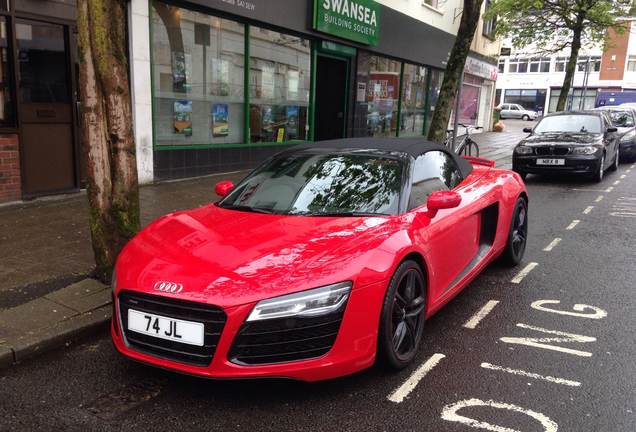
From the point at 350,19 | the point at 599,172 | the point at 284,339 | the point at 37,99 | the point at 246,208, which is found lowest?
the point at 284,339

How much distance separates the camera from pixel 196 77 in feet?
32.2

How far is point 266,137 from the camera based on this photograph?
39.1ft

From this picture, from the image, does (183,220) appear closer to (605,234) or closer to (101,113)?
(101,113)

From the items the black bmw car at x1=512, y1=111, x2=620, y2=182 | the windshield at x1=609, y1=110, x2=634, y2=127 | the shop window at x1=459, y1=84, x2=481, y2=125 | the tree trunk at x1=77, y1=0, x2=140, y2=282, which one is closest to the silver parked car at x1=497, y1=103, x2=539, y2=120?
the shop window at x1=459, y1=84, x2=481, y2=125

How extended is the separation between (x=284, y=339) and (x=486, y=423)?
1.15 m

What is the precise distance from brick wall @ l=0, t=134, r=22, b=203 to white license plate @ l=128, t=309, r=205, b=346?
5295mm

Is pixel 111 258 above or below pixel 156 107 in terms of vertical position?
below

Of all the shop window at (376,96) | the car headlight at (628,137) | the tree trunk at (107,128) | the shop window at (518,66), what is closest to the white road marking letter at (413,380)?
the tree trunk at (107,128)

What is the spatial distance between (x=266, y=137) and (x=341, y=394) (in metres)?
9.37

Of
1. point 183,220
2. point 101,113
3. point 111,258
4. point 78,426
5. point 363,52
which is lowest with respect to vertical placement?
point 78,426

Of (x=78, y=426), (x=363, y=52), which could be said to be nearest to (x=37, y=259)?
(x=78, y=426)

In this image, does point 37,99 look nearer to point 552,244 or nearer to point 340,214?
point 340,214

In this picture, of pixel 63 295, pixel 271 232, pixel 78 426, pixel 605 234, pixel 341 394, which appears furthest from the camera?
pixel 605 234

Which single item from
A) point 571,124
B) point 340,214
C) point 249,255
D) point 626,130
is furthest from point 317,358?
point 626,130
